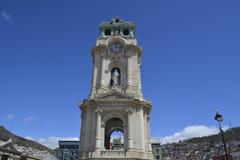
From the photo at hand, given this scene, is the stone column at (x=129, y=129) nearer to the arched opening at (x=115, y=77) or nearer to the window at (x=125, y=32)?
A: the arched opening at (x=115, y=77)

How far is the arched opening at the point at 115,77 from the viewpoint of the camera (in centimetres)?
4082

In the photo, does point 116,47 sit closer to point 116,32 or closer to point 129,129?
point 116,32

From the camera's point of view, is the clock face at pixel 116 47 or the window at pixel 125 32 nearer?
the clock face at pixel 116 47

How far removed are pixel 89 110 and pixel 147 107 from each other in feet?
26.9

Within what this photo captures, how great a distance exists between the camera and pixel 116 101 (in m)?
36.8

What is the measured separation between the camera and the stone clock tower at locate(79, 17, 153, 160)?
3512cm

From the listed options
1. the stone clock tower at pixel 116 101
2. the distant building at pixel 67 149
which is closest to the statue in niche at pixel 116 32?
the stone clock tower at pixel 116 101

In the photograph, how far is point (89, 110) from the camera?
3759cm

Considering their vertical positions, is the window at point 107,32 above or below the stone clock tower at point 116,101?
above

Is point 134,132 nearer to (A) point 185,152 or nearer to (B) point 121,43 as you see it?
(B) point 121,43

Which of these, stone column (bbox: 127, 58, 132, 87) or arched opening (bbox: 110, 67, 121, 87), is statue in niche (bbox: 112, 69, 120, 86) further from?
stone column (bbox: 127, 58, 132, 87)

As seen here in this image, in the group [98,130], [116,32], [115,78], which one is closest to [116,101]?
[98,130]

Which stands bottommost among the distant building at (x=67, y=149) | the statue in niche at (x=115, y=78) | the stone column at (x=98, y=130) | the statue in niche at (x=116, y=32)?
the stone column at (x=98, y=130)

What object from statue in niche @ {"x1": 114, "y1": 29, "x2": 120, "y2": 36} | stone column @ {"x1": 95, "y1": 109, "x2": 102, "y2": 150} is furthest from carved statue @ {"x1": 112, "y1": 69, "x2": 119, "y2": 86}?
statue in niche @ {"x1": 114, "y1": 29, "x2": 120, "y2": 36}
